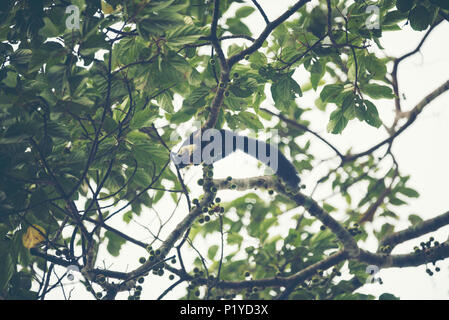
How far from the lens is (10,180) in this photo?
181cm

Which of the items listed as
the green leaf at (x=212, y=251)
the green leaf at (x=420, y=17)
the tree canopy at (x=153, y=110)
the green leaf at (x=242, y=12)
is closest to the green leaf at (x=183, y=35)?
the tree canopy at (x=153, y=110)

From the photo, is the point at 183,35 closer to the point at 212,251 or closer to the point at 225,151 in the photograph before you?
Answer: the point at 225,151

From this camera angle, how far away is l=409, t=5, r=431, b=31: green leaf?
187cm

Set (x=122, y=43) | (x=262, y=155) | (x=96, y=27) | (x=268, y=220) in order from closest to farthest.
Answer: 1. (x=96, y=27)
2. (x=122, y=43)
3. (x=262, y=155)
4. (x=268, y=220)

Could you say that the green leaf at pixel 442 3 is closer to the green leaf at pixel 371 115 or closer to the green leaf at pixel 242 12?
the green leaf at pixel 371 115

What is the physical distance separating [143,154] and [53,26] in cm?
75

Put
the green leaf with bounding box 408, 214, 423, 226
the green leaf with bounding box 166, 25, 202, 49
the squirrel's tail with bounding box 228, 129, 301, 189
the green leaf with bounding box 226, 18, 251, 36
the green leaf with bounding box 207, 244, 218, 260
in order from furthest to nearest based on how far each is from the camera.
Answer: the green leaf with bounding box 207, 244, 218, 260 → the green leaf with bounding box 408, 214, 423, 226 → the squirrel's tail with bounding box 228, 129, 301, 189 → the green leaf with bounding box 226, 18, 251, 36 → the green leaf with bounding box 166, 25, 202, 49

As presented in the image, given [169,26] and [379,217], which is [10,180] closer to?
[169,26]

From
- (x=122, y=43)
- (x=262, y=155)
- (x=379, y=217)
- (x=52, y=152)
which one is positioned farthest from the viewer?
(x=379, y=217)

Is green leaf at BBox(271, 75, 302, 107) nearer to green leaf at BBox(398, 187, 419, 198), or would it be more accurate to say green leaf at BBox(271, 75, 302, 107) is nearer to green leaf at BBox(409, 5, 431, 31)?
green leaf at BBox(409, 5, 431, 31)

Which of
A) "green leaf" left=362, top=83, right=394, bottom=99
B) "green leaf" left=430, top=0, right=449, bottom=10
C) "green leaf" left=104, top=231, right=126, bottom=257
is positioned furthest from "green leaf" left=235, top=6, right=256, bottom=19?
"green leaf" left=104, top=231, right=126, bottom=257

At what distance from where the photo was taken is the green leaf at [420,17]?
1.87m
